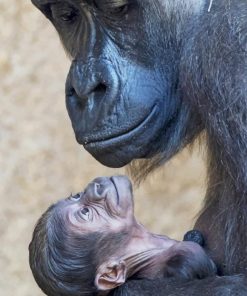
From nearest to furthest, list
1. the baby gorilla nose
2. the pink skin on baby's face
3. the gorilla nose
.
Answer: the gorilla nose → the pink skin on baby's face → the baby gorilla nose

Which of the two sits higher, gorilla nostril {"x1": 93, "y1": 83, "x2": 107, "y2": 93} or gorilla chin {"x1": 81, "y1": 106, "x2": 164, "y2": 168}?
gorilla nostril {"x1": 93, "y1": 83, "x2": 107, "y2": 93}

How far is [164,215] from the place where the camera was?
20.2 feet

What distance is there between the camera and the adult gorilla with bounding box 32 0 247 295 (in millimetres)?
3943

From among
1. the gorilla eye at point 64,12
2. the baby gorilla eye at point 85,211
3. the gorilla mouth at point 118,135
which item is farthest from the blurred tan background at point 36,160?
the gorilla mouth at point 118,135

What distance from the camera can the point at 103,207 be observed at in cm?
436

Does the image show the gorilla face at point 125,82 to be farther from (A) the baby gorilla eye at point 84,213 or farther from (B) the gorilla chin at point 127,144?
(A) the baby gorilla eye at point 84,213

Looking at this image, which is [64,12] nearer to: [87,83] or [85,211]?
[87,83]

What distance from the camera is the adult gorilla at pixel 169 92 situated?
3.94 m

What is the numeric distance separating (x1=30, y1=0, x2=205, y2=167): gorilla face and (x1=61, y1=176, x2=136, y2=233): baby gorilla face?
14 centimetres

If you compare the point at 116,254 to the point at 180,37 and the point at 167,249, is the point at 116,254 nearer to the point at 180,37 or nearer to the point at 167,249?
the point at 167,249

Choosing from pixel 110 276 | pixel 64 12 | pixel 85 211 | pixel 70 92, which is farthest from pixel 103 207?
pixel 64 12

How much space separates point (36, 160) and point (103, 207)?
1.81m

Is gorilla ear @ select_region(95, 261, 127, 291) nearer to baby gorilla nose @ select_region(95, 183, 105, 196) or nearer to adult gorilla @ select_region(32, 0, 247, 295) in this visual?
adult gorilla @ select_region(32, 0, 247, 295)

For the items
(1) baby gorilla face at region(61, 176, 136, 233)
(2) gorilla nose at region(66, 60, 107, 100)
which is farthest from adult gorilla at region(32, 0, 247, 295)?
(1) baby gorilla face at region(61, 176, 136, 233)
